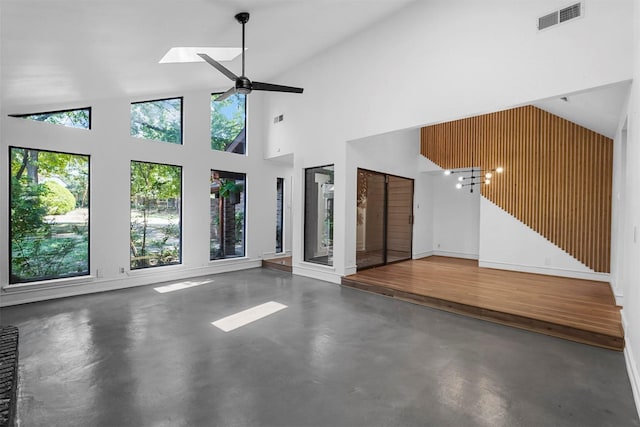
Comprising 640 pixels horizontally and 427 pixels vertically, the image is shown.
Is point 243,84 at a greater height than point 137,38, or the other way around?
point 137,38

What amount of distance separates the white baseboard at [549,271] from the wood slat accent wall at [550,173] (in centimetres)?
15

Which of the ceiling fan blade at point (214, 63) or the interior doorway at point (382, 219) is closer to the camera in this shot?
the ceiling fan blade at point (214, 63)

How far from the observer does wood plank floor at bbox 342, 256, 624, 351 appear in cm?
351

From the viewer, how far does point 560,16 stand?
3.47 m

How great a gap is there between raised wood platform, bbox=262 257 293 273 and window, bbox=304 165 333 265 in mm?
610

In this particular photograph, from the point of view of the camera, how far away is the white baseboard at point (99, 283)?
4.72 meters

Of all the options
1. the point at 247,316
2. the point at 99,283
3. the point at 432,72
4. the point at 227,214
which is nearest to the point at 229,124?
the point at 227,214

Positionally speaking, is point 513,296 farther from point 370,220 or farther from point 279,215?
point 279,215

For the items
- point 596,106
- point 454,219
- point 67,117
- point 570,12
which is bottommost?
point 454,219

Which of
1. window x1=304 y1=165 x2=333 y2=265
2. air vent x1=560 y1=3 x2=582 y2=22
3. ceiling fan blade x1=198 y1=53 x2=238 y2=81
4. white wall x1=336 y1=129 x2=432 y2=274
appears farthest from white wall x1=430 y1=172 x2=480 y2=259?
ceiling fan blade x1=198 y1=53 x2=238 y2=81

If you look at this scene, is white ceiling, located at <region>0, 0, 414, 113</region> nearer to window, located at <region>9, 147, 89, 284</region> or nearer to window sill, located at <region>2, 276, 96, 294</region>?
window, located at <region>9, 147, 89, 284</region>

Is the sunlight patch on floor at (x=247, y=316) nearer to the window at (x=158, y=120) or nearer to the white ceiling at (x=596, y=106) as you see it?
the window at (x=158, y=120)

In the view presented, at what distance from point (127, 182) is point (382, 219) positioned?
533 cm

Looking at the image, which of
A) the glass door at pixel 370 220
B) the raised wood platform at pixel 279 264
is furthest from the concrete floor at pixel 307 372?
the raised wood platform at pixel 279 264
